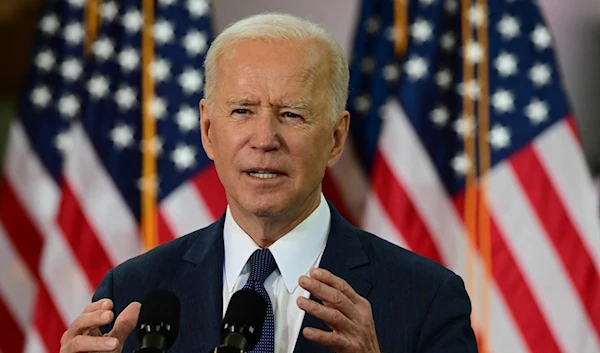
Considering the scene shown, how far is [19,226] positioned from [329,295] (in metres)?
2.68

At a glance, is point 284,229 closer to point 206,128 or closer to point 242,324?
point 206,128

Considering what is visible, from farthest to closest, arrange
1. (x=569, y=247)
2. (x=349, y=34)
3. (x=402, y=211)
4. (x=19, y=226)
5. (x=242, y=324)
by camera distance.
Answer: (x=349, y=34) → (x=19, y=226) → (x=402, y=211) → (x=569, y=247) → (x=242, y=324)

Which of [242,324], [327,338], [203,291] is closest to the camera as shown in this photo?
[242,324]

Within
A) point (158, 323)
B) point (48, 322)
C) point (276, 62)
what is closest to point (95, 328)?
point (158, 323)

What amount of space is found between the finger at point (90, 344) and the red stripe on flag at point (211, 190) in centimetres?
207

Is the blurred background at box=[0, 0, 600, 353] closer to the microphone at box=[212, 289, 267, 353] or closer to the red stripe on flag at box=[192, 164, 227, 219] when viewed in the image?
the red stripe on flag at box=[192, 164, 227, 219]

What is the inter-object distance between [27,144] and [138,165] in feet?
1.68

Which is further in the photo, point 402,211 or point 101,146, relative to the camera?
point 101,146

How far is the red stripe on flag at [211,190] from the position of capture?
3607mm

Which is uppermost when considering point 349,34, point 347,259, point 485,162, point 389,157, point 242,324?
point 349,34

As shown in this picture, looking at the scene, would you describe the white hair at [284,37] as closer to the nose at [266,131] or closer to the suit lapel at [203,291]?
the nose at [266,131]

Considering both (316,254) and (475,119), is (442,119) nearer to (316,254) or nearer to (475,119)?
(475,119)

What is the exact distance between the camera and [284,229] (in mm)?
1888

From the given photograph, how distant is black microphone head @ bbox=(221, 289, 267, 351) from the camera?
51.2 inches
